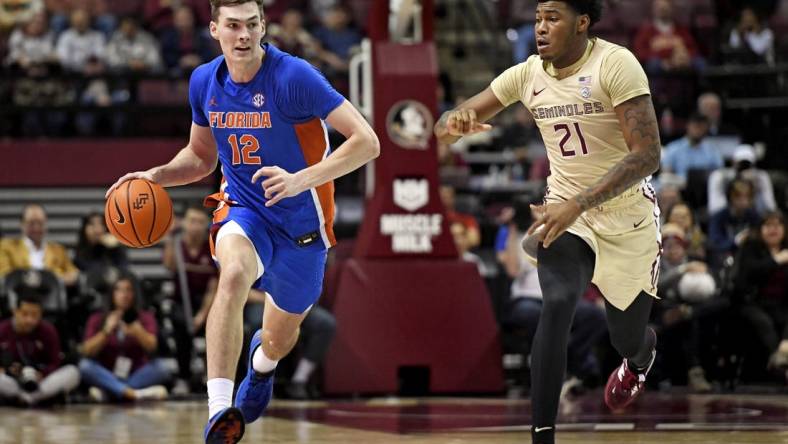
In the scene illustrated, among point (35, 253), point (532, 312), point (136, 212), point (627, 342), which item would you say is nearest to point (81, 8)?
point (35, 253)

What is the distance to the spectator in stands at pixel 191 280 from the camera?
11.5 metres

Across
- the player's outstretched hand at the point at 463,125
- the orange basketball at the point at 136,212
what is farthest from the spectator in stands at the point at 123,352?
the player's outstretched hand at the point at 463,125

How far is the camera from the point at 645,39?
52.0ft

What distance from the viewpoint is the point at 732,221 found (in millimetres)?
12461

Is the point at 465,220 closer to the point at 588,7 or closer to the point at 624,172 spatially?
the point at 588,7

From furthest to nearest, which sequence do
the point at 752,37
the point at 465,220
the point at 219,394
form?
1. the point at 752,37
2. the point at 465,220
3. the point at 219,394

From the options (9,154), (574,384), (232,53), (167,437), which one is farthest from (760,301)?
(9,154)

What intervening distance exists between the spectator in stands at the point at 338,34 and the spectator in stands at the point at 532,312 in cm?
396

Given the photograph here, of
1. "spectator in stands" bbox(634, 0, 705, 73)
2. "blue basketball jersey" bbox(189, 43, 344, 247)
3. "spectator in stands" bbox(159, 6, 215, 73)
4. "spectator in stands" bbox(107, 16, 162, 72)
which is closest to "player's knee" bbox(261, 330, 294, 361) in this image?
"blue basketball jersey" bbox(189, 43, 344, 247)

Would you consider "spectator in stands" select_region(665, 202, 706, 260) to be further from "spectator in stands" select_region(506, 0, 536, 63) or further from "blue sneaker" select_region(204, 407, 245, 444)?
"blue sneaker" select_region(204, 407, 245, 444)

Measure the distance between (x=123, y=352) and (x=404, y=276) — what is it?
7.55 ft

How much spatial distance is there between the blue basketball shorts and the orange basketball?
299 millimetres

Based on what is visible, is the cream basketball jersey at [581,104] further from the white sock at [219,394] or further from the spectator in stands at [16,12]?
the spectator in stands at [16,12]

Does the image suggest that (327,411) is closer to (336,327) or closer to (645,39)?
(336,327)
